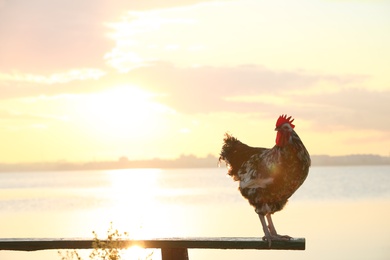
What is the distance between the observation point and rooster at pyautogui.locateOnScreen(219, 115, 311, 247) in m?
9.04

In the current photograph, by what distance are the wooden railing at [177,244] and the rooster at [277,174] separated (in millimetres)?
1049

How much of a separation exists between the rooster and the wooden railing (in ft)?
3.44

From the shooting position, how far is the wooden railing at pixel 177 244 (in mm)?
7555

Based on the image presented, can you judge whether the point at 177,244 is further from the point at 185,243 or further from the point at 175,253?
the point at 175,253

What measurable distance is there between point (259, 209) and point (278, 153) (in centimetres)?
74

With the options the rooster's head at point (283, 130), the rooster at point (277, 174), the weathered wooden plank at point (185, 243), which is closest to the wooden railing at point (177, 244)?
the weathered wooden plank at point (185, 243)

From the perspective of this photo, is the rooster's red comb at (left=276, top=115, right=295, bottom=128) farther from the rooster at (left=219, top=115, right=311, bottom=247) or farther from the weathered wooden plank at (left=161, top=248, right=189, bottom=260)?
the weathered wooden plank at (left=161, top=248, right=189, bottom=260)

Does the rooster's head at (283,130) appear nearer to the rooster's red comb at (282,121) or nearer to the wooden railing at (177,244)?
the rooster's red comb at (282,121)

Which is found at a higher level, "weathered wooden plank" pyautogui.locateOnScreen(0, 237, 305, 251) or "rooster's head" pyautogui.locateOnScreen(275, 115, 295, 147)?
"rooster's head" pyautogui.locateOnScreen(275, 115, 295, 147)

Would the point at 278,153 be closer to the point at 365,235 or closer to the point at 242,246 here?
the point at 242,246

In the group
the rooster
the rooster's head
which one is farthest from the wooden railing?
the rooster's head

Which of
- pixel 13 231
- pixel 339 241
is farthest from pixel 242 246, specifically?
pixel 13 231

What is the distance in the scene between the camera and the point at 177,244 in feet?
25.3

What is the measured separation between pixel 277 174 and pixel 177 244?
1942mm
